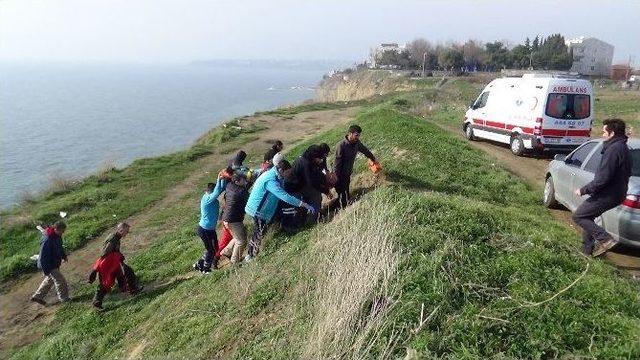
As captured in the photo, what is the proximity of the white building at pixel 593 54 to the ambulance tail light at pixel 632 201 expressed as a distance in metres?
105

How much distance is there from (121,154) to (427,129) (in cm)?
3628

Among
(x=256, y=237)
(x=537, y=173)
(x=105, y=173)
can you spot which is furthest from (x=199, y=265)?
(x=105, y=173)

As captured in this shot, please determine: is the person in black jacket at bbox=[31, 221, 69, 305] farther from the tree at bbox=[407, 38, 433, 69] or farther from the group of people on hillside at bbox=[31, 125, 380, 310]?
the tree at bbox=[407, 38, 433, 69]

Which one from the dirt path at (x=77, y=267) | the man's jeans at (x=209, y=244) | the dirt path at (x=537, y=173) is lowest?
the dirt path at (x=77, y=267)

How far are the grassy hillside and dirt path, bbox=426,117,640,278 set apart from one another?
0.65 meters

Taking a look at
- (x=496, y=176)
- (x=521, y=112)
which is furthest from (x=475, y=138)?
(x=496, y=176)

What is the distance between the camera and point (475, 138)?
1833 centimetres

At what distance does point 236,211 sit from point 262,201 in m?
0.67

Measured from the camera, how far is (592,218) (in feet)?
22.7

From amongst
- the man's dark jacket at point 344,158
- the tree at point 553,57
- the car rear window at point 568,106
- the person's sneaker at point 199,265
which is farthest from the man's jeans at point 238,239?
the tree at point 553,57

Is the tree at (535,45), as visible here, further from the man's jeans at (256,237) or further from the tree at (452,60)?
the man's jeans at (256,237)

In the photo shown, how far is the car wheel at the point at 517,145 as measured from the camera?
1512 centimetres

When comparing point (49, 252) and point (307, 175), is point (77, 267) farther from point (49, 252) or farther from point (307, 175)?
point (307, 175)

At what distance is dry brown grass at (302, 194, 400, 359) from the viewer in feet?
14.9
